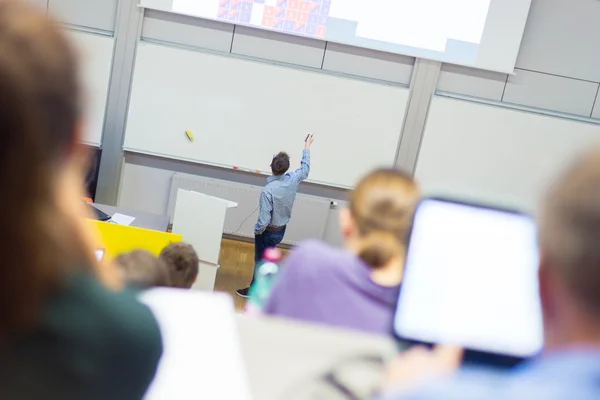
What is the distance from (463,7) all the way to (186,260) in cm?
395

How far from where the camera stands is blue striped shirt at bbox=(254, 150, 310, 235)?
4246 mm

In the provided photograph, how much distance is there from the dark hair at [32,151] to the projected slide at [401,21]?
486 cm

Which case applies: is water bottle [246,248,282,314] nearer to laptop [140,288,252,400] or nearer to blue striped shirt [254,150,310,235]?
laptop [140,288,252,400]

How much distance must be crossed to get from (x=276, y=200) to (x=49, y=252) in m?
3.87

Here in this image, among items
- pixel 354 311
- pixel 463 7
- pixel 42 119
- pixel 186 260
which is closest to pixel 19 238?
pixel 42 119

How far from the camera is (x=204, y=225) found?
11.0 feet

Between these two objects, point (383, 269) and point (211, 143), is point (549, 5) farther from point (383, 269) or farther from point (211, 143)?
point (383, 269)

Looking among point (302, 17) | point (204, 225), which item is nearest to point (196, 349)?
point (204, 225)

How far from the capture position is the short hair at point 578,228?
374mm

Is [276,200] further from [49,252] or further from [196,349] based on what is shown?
[49,252]

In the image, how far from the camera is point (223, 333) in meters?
0.56

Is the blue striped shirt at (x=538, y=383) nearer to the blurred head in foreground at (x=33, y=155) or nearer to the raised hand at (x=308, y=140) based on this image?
the blurred head in foreground at (x=33, y=155)

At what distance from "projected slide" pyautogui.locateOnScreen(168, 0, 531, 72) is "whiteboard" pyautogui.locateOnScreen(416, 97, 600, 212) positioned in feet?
Answer: 1.62

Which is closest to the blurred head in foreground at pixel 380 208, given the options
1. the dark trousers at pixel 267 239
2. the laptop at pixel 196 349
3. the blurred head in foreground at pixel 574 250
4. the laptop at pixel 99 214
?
the laptop at pixel 196 349
